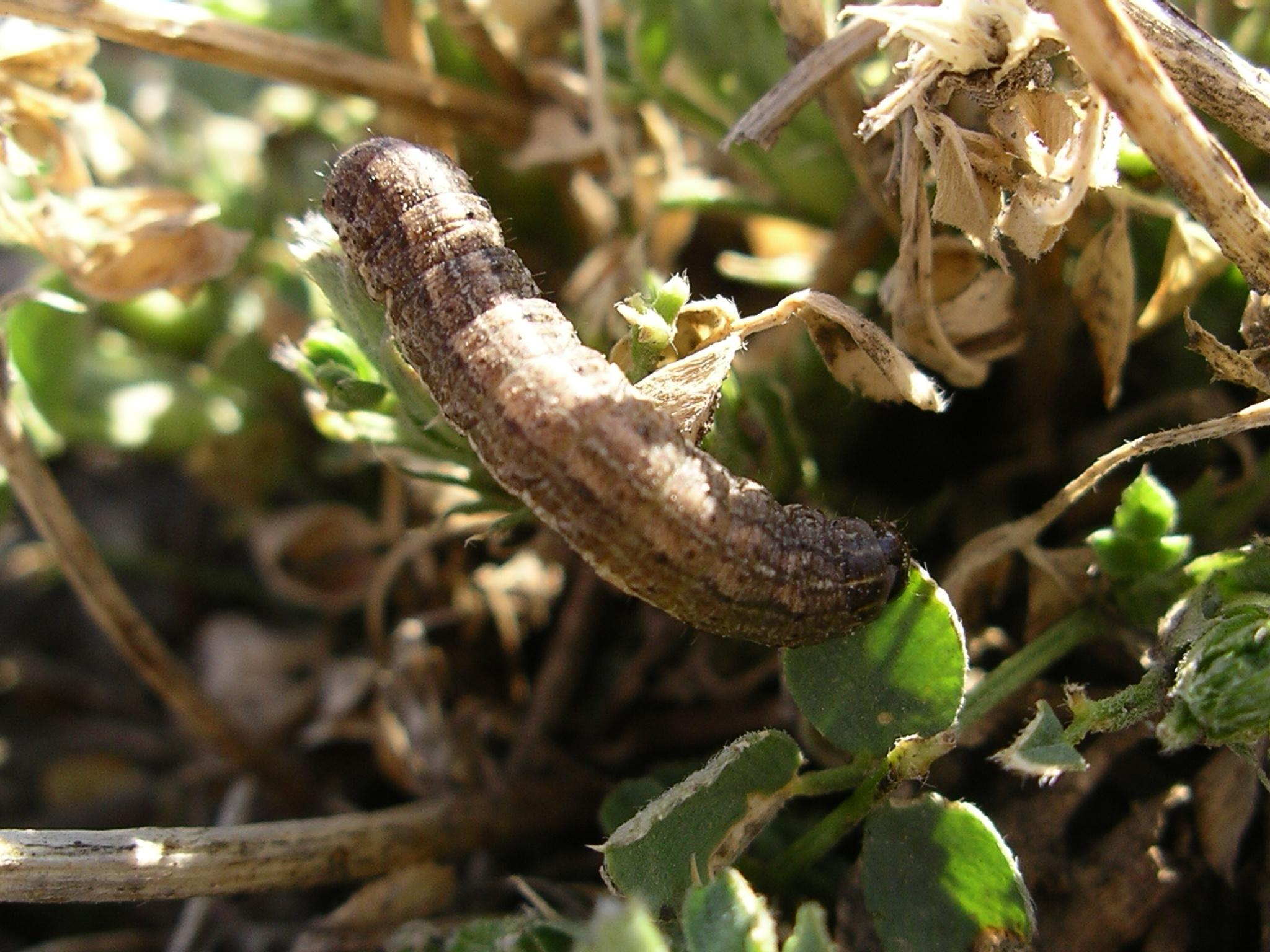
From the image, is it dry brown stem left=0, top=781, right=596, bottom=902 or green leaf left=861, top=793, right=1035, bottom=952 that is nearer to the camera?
green leaf left=861, top=793, right=1035, bottom=952

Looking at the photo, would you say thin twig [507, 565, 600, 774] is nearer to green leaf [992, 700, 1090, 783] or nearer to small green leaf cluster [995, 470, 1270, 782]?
small green leaf cluster [995, 470, 1270, 782]

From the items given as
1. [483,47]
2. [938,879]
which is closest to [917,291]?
[938,879]

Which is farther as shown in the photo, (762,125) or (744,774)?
(762,125)

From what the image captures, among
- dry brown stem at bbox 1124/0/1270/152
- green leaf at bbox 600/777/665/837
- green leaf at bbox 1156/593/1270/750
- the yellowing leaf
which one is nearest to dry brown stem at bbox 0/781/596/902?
green leaf at bbox 600/777/665/837

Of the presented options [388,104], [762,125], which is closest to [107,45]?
[388,104]

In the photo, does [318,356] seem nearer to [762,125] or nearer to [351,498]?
[762,125]

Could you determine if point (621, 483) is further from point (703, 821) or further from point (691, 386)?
point (703, 821)
